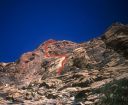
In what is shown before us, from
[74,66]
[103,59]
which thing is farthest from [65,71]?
[103,59]

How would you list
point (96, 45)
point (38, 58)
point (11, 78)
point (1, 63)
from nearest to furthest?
point (96, 45), point (11, 78), point (38, 58), point (1, 63)

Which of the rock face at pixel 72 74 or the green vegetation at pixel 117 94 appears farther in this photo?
the rock face at pixel 72 74

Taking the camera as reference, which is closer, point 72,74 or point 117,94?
point 117,94

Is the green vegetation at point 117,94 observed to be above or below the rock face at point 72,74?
below

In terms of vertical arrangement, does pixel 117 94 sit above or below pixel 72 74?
below

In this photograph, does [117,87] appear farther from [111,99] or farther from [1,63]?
[1,63]

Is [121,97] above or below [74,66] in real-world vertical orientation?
below

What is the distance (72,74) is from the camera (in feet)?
105

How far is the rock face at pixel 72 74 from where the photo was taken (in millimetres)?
24266

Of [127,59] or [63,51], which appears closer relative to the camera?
[127,59]

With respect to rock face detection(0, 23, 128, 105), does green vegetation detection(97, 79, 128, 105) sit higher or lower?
lower

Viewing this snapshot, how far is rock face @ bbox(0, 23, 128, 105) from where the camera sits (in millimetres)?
24266

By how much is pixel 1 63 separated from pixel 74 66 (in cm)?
3098

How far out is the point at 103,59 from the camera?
35.2 metres
